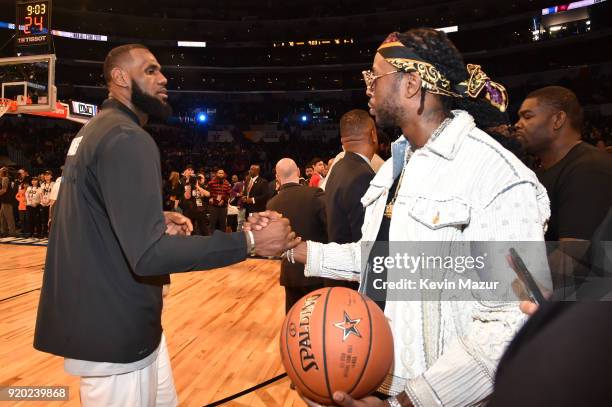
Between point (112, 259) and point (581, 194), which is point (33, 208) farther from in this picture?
point (581, 194)

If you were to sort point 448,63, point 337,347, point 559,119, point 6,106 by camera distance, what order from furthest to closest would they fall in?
point 6,106 < point 559,119 < point 448,63 < point 337,347

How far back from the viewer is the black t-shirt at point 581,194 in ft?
8.30

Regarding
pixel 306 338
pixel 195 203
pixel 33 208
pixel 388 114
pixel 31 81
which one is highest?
pixel 31 81

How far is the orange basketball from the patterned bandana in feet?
2.83

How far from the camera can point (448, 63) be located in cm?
173

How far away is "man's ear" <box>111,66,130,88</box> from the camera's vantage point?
2350 millimetres

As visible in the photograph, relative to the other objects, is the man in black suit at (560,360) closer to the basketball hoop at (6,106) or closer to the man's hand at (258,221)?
the man's hand at (258,221)

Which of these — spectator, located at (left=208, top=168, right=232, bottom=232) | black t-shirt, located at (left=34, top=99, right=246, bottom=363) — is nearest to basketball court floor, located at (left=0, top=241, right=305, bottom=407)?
black t-shirt, located at (left=34, top=99, right=246, bottom=363)

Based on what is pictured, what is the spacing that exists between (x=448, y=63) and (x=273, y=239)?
3.75 ft

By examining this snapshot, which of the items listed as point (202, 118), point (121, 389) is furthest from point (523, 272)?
point (202, 118)

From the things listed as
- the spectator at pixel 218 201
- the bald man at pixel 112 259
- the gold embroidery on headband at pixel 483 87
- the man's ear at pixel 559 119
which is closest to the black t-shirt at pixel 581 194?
the man's ear at pixel 559 119

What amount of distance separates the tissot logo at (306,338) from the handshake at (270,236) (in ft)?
2.11

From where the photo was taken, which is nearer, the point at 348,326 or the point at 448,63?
the point at 348,326

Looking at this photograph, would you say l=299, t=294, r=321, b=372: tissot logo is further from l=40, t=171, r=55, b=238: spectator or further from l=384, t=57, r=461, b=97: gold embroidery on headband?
l=40, t=171, r=55, b=238: spectator
